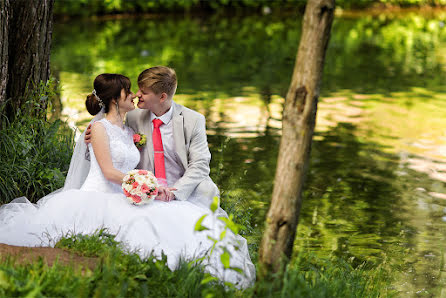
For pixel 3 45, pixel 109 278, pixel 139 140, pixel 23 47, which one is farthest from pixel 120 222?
pixel 23 47

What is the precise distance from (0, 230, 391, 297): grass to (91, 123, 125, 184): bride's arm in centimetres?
49

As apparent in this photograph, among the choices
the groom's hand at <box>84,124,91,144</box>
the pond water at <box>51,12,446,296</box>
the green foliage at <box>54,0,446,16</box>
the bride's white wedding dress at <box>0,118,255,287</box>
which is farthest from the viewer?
the green foliage at <box>54,0,446,16</box>

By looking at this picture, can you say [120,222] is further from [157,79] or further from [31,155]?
[31,155]

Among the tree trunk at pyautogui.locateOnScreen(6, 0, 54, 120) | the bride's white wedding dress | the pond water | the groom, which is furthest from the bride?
the tree trunk at pyautogui.locateOnScreen(6, 0, 54, 120)

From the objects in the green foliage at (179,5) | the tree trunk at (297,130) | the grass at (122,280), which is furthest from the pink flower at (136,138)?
the green foliage at (179,5)

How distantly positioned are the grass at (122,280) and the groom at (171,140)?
→ 0.77 metres

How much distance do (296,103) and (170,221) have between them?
118cm

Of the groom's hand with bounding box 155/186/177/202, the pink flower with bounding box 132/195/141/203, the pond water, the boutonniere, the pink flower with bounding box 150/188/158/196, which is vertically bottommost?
the pond water

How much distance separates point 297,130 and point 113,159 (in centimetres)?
158

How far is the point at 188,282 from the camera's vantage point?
351 cm

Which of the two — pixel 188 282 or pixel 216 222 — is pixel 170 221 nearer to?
pixel 216 222

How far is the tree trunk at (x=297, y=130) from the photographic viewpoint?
3256 millimetres

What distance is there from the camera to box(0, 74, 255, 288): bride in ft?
12.8

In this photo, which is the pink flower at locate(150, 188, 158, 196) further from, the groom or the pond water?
the pond water
